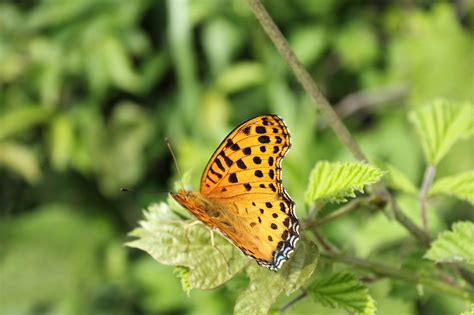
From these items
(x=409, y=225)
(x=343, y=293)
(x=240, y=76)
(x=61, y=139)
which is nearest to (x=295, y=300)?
(x=343, y=293)

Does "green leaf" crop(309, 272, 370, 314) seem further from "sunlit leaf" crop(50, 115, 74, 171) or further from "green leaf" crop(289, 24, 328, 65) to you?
"sunlit leaf" crop(50, 115, 74, 171)

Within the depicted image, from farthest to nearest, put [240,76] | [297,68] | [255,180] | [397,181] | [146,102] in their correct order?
[146,102], [240,76], [397,181], [255,180], [297,68]

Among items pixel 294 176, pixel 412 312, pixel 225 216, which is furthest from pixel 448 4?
pixel 225 216

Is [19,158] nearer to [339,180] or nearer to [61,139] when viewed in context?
[61,139]

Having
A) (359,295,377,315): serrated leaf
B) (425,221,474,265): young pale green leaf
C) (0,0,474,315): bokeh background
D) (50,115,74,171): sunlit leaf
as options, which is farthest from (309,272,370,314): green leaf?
(50,115,74,171): sunlit leaf

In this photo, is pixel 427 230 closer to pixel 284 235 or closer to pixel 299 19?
pixel 284 235

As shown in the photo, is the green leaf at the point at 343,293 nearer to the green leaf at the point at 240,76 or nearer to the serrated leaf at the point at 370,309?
the serrated leaf at the point at 370,309

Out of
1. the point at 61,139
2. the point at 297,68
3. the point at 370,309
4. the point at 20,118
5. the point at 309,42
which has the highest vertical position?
the point at 20,118
